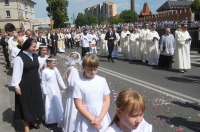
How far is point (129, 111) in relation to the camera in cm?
221

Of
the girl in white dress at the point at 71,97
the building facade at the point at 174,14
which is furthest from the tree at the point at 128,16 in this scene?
the girl in white dress at the point at 71,97

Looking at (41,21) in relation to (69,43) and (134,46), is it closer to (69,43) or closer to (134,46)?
(69,43)

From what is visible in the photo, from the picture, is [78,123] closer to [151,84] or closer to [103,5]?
[151,84]

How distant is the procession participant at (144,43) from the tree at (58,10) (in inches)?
2509

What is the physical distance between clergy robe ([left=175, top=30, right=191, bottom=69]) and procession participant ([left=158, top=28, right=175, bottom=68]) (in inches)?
28.8

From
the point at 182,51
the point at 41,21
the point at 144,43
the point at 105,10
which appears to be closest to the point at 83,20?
the point at 105,10

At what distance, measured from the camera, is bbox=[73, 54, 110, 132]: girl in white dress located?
3498 millimetres

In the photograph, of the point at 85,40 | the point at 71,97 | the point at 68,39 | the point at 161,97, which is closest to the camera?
the point at 71,97

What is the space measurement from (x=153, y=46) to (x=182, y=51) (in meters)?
2.67

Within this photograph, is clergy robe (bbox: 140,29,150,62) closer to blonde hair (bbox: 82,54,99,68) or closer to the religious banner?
blonde hair (bbox: 82,54,99,68)

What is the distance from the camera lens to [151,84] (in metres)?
9.76

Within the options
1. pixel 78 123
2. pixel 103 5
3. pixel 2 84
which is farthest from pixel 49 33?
pixel 103 5

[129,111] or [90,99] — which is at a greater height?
[129,111]

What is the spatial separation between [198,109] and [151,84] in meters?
3.13
